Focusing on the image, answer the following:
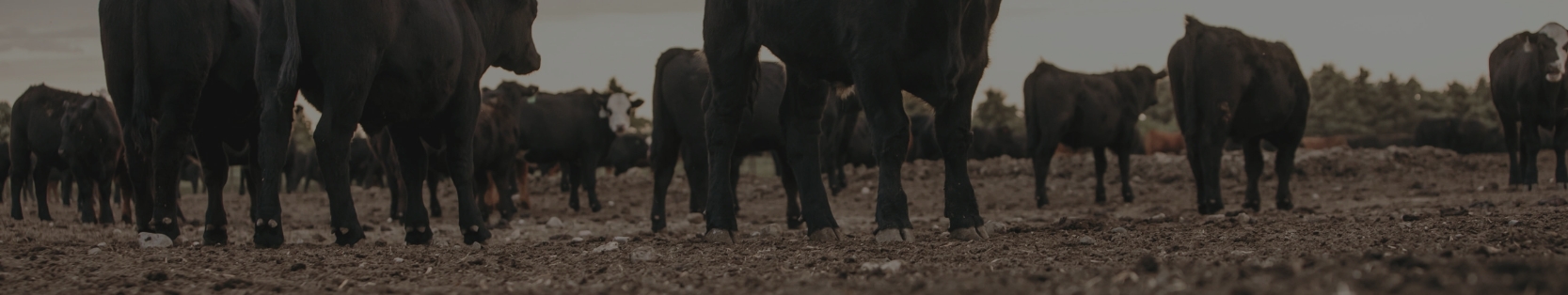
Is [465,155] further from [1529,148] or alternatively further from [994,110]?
[994,110]

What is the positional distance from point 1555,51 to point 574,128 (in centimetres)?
1279

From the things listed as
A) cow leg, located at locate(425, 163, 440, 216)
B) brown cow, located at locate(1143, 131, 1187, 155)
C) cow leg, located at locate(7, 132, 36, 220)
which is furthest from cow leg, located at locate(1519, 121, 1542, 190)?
brown cow, located at locate(1143, 131, 1187, 155)

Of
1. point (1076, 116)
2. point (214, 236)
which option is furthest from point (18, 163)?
point (1076, 116)

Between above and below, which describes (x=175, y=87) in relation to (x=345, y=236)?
above

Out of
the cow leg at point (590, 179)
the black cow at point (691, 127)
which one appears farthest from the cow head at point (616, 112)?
the black cow at point (691, 127)

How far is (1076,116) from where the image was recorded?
52.3 ft

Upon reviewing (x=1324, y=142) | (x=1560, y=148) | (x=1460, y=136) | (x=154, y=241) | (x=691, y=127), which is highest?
(x=1324, y=142)

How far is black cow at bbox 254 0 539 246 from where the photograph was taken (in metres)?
6.04

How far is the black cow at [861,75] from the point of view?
19.6ft

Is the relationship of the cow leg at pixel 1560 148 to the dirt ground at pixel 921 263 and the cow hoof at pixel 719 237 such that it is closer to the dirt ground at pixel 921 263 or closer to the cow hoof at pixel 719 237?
the dirt ground at pixel 921 263

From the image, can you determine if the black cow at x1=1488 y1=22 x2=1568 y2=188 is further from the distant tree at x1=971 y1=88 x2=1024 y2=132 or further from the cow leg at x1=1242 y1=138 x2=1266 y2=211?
the distant tree at x1=971 y1=88 x2=1024 y2=132

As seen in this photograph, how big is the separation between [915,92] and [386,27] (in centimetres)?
262

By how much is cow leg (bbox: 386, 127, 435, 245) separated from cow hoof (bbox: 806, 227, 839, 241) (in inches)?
83.7

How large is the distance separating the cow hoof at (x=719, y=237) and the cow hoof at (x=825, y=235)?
44cm
